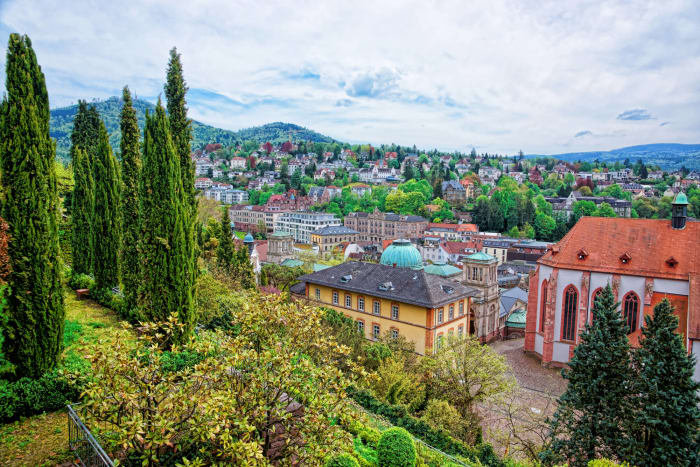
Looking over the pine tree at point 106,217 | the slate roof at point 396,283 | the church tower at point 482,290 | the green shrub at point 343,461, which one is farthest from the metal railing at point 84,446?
the church tower at point 482,290

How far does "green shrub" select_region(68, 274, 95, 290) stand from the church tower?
32.1m

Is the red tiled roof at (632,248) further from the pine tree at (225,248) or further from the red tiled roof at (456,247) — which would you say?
the red tiled roof at (456,247)

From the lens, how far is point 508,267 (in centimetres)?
7944

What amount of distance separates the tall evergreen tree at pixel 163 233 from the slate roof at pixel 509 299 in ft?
119

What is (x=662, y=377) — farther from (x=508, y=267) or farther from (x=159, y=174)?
(x=508, y=267)

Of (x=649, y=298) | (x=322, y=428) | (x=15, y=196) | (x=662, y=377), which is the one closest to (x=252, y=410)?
(x=322, y=428)

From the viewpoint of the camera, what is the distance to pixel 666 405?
1591 centimetres

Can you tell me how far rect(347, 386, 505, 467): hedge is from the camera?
16969mm

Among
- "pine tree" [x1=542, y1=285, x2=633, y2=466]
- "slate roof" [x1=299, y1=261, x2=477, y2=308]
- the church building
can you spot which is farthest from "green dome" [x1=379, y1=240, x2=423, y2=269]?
"pine tree" [x1=542, y1=285, x2=633, y2=466]

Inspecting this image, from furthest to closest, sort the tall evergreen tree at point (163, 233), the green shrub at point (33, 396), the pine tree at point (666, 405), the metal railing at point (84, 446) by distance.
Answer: the tall evergreen tree at point (163, 233) < the pine tree at point (666, 405) < the green shrub at point (33, 396) < the metal railing at point (84, 446)

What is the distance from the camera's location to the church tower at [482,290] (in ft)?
136

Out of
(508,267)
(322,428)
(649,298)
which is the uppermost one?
(322,428)

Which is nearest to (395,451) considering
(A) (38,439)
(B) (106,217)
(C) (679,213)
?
(A) (38,439)

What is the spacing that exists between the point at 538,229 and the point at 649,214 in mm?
34643
